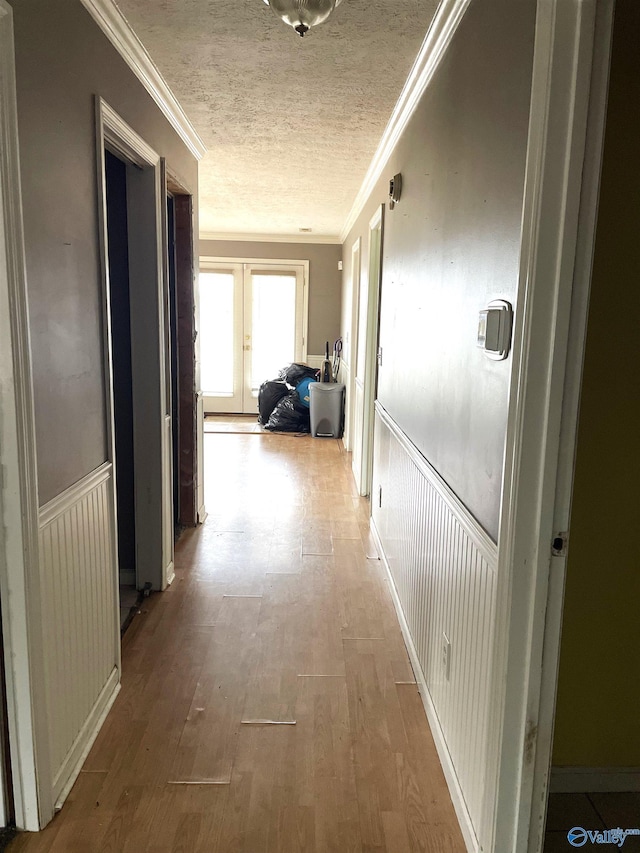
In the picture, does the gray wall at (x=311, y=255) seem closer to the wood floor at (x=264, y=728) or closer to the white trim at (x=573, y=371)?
the wood floor at (x=264, y=728)

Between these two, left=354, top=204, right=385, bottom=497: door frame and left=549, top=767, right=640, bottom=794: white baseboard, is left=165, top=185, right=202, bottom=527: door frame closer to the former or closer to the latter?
left=354, top=204, right=385, bottom=497: door frame

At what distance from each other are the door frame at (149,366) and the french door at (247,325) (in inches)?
196

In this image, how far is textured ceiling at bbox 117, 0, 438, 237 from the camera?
1991 millimetres

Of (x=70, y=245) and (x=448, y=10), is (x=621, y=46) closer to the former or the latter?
(x=448, y=10)

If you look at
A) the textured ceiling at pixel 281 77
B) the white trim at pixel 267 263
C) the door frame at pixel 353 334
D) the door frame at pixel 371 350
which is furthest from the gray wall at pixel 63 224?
the white trim at pixel 267 263

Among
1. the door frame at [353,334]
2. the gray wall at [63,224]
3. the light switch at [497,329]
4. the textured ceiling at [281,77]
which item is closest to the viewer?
the light switch at [497,329]

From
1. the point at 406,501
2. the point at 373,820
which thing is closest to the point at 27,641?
the point at 373,820

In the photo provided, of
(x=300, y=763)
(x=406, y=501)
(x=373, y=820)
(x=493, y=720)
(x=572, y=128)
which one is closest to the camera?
(x=572, y=128)

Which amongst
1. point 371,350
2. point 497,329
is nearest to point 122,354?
point 371,350

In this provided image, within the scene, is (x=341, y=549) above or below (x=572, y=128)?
below

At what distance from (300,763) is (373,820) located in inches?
11.7

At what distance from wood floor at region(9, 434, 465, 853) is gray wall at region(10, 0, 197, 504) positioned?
2.98 feet

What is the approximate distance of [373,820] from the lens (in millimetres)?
1590

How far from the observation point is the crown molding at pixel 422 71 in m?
1.87
